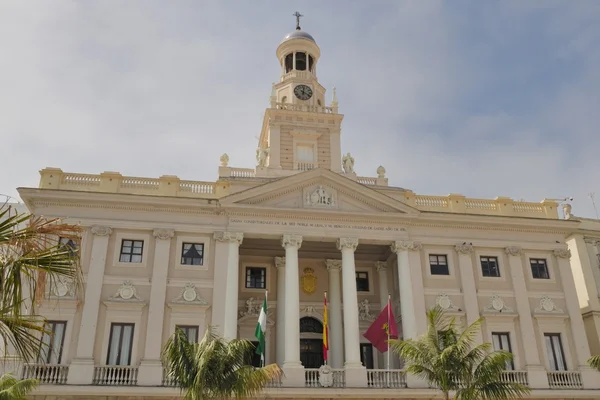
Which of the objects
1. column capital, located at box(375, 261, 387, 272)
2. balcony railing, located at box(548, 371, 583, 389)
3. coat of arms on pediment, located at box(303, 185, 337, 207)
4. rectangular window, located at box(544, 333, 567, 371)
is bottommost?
balcony railing, located at box(548, 371, 583, 389)

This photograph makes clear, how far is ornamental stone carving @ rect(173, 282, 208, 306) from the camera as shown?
24.8m

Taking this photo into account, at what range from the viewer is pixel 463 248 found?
2795 cm

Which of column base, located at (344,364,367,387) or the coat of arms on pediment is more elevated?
the coat of arms on pediment

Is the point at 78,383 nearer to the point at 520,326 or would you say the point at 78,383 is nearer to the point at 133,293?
the point at 133,293

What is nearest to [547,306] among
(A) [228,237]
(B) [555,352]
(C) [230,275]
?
(B) [555,352]

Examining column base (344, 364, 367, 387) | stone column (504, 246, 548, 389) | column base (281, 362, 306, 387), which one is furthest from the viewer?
stone column (504, 246, 548, 389)

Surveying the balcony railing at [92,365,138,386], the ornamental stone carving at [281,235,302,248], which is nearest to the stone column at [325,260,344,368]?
the ornamental stone carving at [281,235,302,248]

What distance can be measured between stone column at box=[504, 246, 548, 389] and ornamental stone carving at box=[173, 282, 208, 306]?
595 inches

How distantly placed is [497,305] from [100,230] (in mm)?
19118

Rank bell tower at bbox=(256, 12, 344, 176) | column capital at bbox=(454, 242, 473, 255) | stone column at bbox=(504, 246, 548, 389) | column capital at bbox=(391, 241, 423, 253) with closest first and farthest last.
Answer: stone column at bbox=(504, 246, 548, 389) < column capital at bbox=(391, 241, 423, 253) < column capital at bbox=(454, 242, 473, 255) < bell tower at bbox=(256, 12, 344, 176)

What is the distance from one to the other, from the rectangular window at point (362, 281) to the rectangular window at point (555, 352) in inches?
357

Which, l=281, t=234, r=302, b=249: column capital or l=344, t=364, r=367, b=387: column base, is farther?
l=281, t=234, r=302, b=249: column capital

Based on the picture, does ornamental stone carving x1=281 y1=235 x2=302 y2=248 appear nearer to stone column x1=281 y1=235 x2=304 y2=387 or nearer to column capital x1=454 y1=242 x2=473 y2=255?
stone column x1=281 y1=235 x2=304 y2=387

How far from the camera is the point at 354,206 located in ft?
90.6
